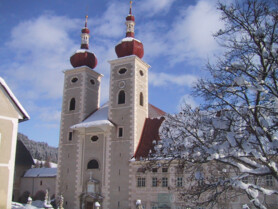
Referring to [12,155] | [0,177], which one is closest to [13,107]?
[12,155]

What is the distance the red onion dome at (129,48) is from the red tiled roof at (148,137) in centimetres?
625

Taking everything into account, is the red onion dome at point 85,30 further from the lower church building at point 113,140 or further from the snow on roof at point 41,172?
the snow on roof at point 41,172

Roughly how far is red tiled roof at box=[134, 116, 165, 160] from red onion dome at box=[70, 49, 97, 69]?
836cm

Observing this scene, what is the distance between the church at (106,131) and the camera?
86.2 feet

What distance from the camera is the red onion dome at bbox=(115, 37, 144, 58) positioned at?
29.6 meters

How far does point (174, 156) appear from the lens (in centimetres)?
964

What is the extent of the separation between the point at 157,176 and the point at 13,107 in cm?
1424

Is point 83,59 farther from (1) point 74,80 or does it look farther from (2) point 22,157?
(2) point 22,157

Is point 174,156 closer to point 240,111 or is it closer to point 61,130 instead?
point 240,111

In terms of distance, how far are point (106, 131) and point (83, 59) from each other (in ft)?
27.7

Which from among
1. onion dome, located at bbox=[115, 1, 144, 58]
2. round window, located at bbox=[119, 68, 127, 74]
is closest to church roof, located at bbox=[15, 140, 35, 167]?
round window, located at bbox=[119, 68, 127, 74]

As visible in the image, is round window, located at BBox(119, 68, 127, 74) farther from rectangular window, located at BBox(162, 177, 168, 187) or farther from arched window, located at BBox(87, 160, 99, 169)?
rectangular window, located at BBox(162, 177, 168, 187)

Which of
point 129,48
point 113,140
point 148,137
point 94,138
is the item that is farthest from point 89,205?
point 129,48

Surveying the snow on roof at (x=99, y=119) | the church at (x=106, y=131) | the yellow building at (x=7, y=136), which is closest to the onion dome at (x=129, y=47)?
the church at (x=106, y=131)
